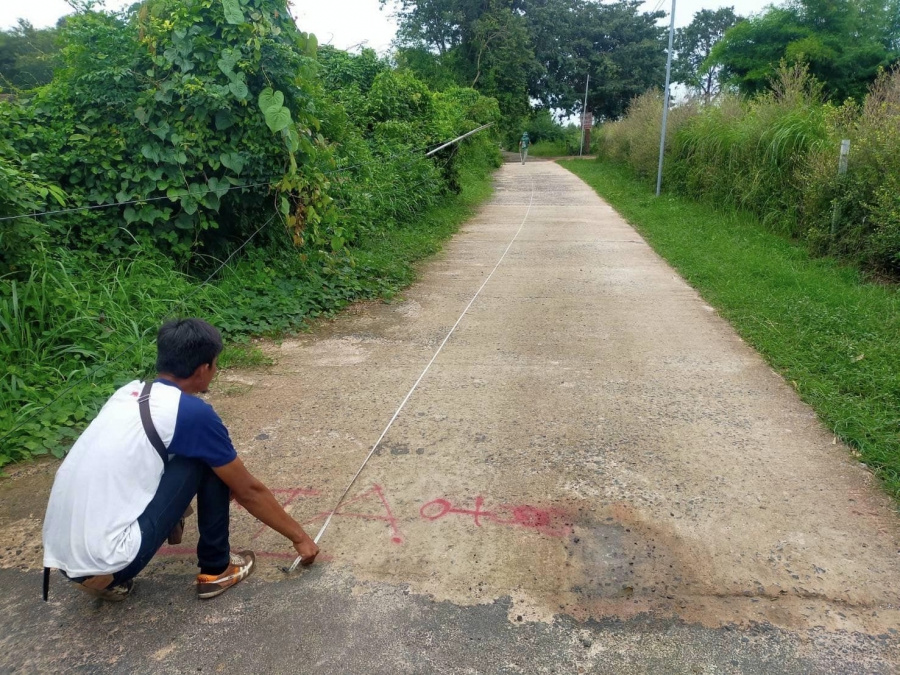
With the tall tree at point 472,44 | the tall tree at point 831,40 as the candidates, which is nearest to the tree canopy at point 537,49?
the tall tree at point 472,44

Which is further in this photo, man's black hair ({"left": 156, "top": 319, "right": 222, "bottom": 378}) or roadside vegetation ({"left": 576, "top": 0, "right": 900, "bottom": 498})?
roadside vegetation ({"left": 576, "top": 0, "right": 900, "bottom": 498})

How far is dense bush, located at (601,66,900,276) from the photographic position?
281 inches

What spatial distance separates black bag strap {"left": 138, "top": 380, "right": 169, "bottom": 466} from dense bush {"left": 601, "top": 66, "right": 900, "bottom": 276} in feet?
23.0

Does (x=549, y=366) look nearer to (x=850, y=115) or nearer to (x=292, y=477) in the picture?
(x=292, y=477)

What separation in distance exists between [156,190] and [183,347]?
12.3 feet

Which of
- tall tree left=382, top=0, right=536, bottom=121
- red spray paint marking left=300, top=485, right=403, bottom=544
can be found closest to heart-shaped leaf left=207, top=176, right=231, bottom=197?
red spray paint marking left=300, top=485, right=403, bottom=544

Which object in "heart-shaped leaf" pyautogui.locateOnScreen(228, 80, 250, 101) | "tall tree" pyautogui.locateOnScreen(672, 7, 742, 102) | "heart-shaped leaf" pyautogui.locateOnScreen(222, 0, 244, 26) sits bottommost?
"heart-shaped leaf" pyautogui.locateOnScreen(228, 80, 250, 101)

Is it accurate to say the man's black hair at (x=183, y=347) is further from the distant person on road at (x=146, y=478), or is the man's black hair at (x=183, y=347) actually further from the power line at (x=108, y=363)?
the power line at (x=108, y=363)

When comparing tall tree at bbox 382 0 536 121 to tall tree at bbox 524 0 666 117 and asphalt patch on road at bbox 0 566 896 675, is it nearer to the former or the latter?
tall tree at bbox 524 0 666 117

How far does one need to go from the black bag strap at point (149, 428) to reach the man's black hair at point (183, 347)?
0.13 meters

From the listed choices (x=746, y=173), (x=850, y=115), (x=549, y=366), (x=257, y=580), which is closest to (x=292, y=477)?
(x=257, y=580)

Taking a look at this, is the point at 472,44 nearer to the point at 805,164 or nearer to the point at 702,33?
the point at 805,164

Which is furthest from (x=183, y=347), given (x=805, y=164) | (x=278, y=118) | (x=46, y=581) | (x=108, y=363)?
(x=805, y=164)

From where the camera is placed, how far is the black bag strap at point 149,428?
218 cm
